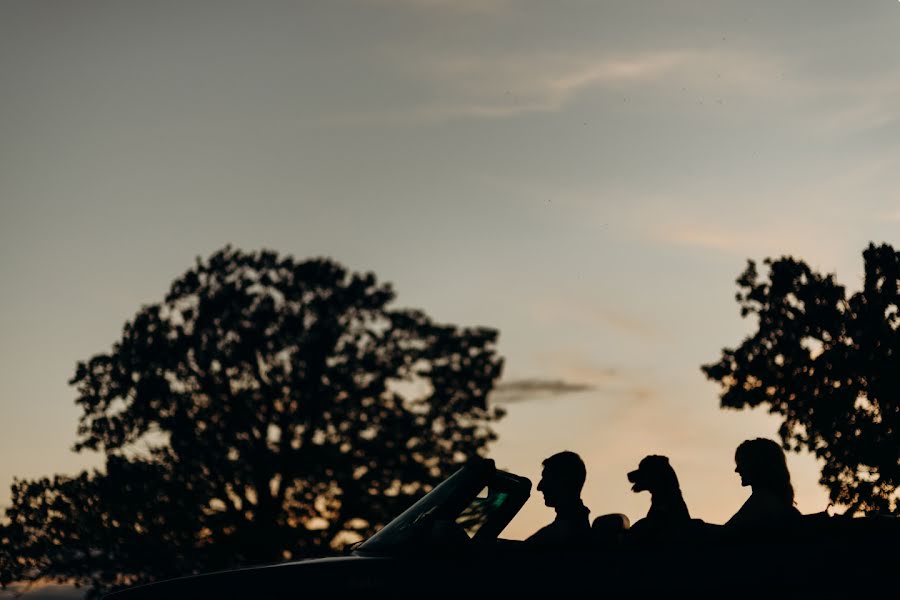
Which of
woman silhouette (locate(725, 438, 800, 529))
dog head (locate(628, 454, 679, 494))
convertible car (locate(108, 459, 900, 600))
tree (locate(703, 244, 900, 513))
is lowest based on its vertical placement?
convertible car (locate(108, 459, 900, 600))

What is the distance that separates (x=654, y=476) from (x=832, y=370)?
738 inches

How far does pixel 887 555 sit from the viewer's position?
466 centimetres

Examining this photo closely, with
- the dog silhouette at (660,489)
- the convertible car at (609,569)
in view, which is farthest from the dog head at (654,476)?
the convertible car at (609,569)

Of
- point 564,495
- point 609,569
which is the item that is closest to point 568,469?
point 564,495

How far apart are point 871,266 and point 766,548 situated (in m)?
20.0

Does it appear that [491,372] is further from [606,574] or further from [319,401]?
[606,574]

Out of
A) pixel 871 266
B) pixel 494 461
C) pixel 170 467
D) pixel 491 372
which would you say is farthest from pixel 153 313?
pixel 494 461

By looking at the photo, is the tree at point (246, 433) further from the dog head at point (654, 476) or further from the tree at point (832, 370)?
the dog head at point (654, 476)

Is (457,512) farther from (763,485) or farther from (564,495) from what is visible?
(763,485)

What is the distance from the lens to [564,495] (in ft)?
19.9

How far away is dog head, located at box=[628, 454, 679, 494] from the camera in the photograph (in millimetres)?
6105

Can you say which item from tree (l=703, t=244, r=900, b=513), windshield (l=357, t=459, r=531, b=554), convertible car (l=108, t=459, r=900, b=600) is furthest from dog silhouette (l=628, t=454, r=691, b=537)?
tree (l=703, t=244, r=900, b=513)

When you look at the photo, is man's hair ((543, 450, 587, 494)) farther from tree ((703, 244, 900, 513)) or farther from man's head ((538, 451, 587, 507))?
tree ((703, 244, 900, 513))

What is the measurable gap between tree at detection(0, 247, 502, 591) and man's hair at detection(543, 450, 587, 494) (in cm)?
2215
